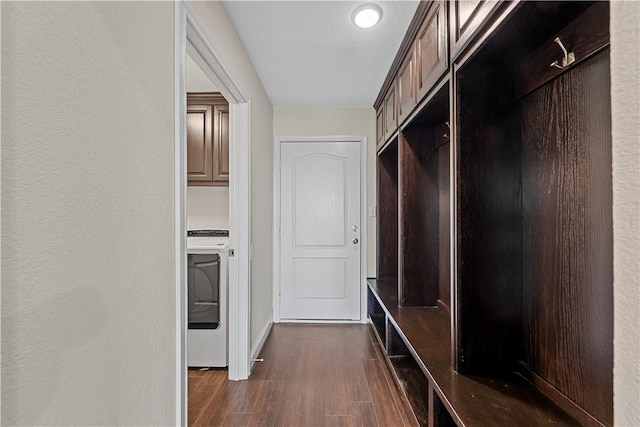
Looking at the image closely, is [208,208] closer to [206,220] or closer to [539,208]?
[206,220]

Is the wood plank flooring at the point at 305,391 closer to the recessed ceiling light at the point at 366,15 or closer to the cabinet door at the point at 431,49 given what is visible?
the cabinet door at the point at 431,49

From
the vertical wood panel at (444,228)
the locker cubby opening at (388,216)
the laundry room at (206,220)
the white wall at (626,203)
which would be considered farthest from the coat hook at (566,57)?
the locker cubby opening at (388,216)

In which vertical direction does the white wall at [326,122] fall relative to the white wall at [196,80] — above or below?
below

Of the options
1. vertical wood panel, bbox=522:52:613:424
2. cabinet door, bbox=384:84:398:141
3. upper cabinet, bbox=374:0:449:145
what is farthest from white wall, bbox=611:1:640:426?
cabinet door, bbox=384:84:398:141

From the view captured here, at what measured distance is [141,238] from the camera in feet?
3.97

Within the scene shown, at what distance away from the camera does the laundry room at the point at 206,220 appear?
9.50 feet

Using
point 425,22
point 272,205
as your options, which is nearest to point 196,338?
point 272,205

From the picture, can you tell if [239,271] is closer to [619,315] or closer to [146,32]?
[146,32]

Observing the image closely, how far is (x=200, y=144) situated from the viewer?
11.4 feet

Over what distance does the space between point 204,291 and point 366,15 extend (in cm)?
221

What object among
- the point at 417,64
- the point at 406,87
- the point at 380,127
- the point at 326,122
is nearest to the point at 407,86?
the point at 406,87

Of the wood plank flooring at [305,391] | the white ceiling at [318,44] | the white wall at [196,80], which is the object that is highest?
the white ceiling at [318,44]

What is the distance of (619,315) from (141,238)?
1.20 metres

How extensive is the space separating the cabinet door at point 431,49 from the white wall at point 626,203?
1400mm
